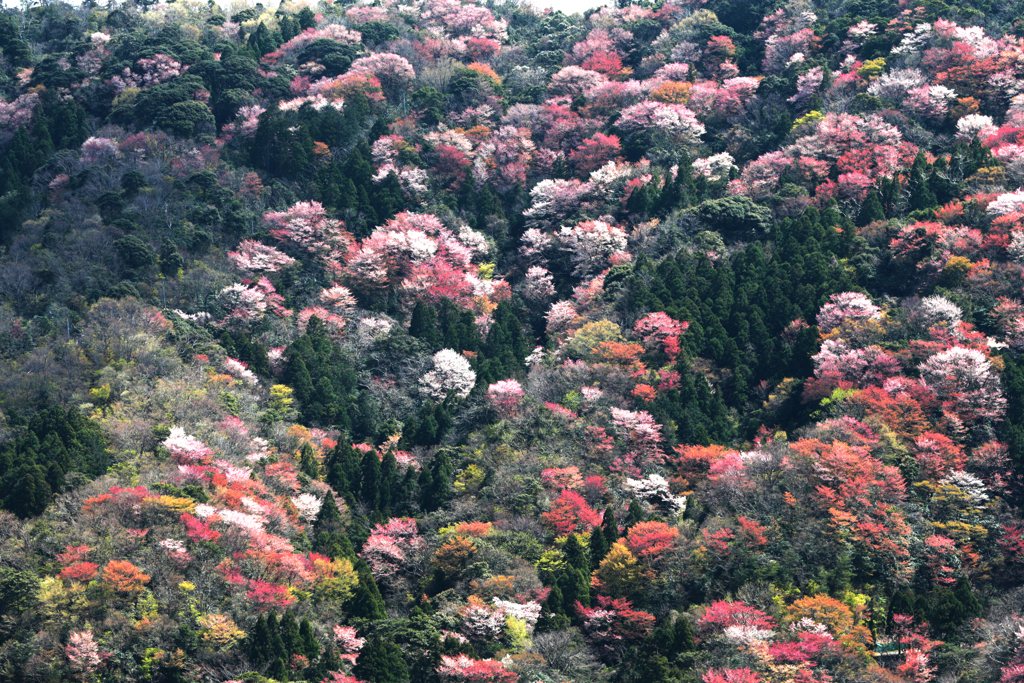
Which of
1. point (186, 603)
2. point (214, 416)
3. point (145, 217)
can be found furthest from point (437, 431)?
point (145, 217)

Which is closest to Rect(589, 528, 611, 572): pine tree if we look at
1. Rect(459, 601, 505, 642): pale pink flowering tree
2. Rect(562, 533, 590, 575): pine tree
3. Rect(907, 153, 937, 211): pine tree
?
Rect(562, 533, 590, 575): pine tree

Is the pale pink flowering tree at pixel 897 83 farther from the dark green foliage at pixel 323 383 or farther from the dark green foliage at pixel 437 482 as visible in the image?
the dark green foliage at pixel 437 482

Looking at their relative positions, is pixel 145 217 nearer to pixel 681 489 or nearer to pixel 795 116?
pixel 681 489

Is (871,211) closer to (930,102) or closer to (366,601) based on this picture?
(930,102)

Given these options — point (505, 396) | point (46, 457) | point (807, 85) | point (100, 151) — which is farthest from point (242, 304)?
point (807, 85)

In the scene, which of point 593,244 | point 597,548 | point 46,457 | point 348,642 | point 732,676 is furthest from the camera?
point 593,244

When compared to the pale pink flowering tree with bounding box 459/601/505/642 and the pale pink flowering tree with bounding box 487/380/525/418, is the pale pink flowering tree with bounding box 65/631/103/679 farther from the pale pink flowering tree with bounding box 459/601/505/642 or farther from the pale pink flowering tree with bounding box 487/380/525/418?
the pale pink flowering tree with bounding box 487/380/525/418

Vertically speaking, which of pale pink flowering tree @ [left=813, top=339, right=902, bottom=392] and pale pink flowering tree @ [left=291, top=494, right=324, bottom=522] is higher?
Result: pale pink flowering tree @ [left=813, top=339, right=902, bottom=392]
